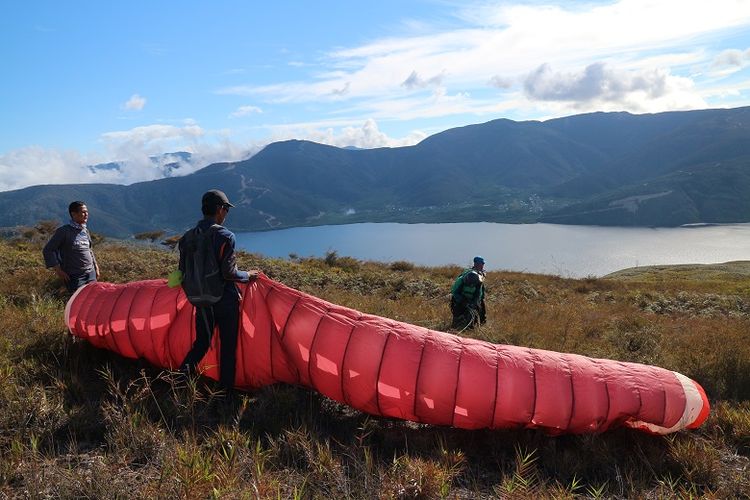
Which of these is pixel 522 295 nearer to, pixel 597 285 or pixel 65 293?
pixel 597 285

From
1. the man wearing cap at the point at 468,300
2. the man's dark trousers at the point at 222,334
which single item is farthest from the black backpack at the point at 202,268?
the man wearing cap at the point at 468,300

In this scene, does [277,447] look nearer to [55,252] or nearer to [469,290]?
[55,252]

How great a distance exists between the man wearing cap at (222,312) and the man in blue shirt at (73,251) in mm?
2860

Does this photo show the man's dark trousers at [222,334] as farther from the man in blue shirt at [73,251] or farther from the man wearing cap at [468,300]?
the man wearing cap at [468,300]

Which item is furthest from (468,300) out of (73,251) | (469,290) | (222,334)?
(73,251)

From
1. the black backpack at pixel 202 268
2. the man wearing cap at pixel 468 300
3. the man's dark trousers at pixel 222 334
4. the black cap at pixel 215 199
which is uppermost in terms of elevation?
the black cap at pixel 215 199

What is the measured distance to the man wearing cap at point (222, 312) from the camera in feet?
12.9

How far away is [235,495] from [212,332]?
1.87 metres

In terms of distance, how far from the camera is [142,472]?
286cm

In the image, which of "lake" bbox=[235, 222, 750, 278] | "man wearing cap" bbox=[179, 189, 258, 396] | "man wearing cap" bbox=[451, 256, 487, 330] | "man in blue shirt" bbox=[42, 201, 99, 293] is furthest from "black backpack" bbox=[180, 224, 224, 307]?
"lake" bbox=[235, 222, 750, 278]

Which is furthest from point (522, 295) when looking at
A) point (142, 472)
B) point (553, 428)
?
point (142, 472)

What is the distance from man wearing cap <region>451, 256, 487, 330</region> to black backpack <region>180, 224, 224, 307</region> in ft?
14.8

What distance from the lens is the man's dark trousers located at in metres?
4.09

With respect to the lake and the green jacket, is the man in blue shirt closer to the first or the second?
the green jacket
